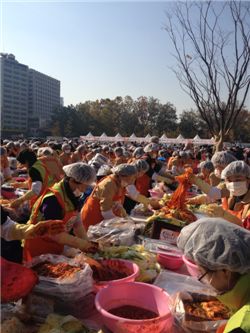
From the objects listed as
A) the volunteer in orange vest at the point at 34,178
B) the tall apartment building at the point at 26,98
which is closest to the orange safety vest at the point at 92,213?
the volunteer in orange vest at the point at 34,178

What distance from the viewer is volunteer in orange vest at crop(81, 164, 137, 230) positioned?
14.2 feet

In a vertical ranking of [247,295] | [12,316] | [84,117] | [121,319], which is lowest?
[12,316]

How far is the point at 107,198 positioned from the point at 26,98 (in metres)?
97.0

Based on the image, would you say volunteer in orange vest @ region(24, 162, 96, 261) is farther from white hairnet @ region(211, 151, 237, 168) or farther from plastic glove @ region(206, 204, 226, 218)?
white hairnet @ region(211, 151, 237, 168)

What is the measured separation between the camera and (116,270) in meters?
2.70

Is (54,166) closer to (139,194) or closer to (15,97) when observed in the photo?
(139,194)

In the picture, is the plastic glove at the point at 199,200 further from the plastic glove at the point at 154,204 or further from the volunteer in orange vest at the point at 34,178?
the volunteer in orange vest at the point at 34,178

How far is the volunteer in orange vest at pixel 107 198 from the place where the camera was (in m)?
4.33

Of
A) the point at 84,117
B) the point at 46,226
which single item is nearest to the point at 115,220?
the point at 46,226

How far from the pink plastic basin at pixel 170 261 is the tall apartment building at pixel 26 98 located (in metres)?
75.2

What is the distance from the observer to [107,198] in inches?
170

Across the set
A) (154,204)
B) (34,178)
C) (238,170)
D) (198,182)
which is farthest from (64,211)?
(154,204)

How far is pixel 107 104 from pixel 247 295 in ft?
261

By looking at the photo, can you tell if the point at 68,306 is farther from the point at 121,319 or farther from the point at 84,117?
the point at 84,117
